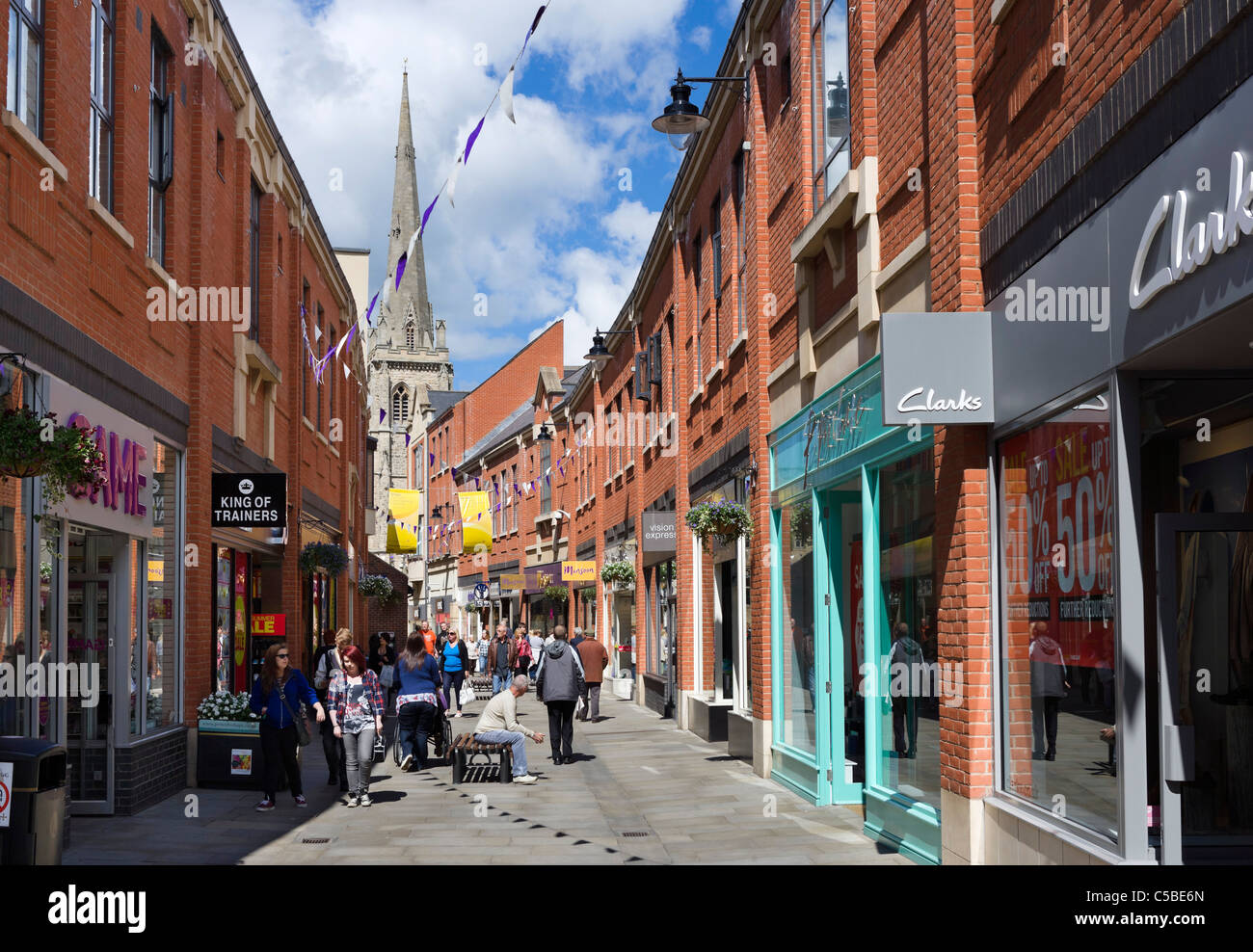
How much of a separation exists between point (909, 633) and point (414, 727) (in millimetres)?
8249

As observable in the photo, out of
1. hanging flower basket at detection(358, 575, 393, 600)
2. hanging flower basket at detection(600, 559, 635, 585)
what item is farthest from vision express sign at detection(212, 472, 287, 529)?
hanging flower basket at detection(358, 575, 393, 600)

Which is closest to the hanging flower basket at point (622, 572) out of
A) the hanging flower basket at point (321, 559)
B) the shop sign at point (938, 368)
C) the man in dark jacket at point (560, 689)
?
the hanging flower basket at point (321, 559)

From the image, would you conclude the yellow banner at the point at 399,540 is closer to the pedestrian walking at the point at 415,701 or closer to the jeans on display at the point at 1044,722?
the pedestrian walking at the point at 415,701

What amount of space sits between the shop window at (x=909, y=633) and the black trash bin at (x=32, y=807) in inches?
223

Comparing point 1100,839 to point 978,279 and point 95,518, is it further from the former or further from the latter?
point 95,518

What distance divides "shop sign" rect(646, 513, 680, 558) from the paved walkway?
22.5 ft

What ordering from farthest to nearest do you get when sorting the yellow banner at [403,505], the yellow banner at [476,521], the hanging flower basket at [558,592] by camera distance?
the yellow banner at [476,521], the yellow banner at [403,505], the hanging flower basket at [558,592]

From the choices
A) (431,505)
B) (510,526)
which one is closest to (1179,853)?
(510,526)

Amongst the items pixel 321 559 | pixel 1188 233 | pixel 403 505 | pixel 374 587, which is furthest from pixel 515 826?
→ pixel 403 505

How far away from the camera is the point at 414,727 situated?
16.9 metres

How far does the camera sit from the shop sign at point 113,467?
10930mm

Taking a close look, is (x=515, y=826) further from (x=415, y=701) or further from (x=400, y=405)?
(x=400, y=405)

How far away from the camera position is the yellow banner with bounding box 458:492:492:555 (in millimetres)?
52094

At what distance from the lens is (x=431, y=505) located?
68688mm
